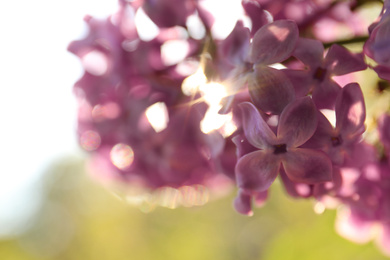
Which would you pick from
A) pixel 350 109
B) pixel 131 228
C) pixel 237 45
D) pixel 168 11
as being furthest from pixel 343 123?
pixel 131 228

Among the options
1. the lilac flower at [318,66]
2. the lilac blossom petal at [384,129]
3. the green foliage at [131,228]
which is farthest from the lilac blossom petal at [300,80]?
the green foliage at [131,228]

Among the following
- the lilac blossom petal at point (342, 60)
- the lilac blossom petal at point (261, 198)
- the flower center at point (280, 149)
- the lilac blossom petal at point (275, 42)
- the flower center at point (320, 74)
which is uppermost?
the lilac blossom petal at point (275, 42)

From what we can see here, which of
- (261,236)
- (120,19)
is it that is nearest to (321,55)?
(120,19)

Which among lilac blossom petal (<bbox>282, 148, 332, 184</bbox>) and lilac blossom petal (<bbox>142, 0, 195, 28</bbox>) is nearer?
lilac blossom petal (<bbox>282, 148, 332, 184</bbox>)

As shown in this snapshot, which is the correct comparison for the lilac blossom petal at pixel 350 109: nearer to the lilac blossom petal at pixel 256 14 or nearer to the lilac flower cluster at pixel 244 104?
the lilac flower cluster at pixel 244 104

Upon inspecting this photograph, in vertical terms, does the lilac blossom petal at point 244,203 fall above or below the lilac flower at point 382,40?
below

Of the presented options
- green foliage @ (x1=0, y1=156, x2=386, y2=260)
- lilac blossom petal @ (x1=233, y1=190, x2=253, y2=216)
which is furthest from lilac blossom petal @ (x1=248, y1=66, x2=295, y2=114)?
green foliage @ (x1=0, y1=156, x2=386, y2=260)

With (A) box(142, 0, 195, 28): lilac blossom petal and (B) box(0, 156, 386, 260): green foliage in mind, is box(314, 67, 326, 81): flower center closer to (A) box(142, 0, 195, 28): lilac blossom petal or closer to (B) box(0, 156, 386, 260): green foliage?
(A) box(142, 0, 195, 28): lilac blossom petal

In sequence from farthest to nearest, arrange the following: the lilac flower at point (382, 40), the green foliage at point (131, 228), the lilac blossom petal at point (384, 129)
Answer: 1. the green foliage at point (131, 228)
2. the lilac blossom petal at point (384, 129)
3. the lilac flower at point (382, 40)
